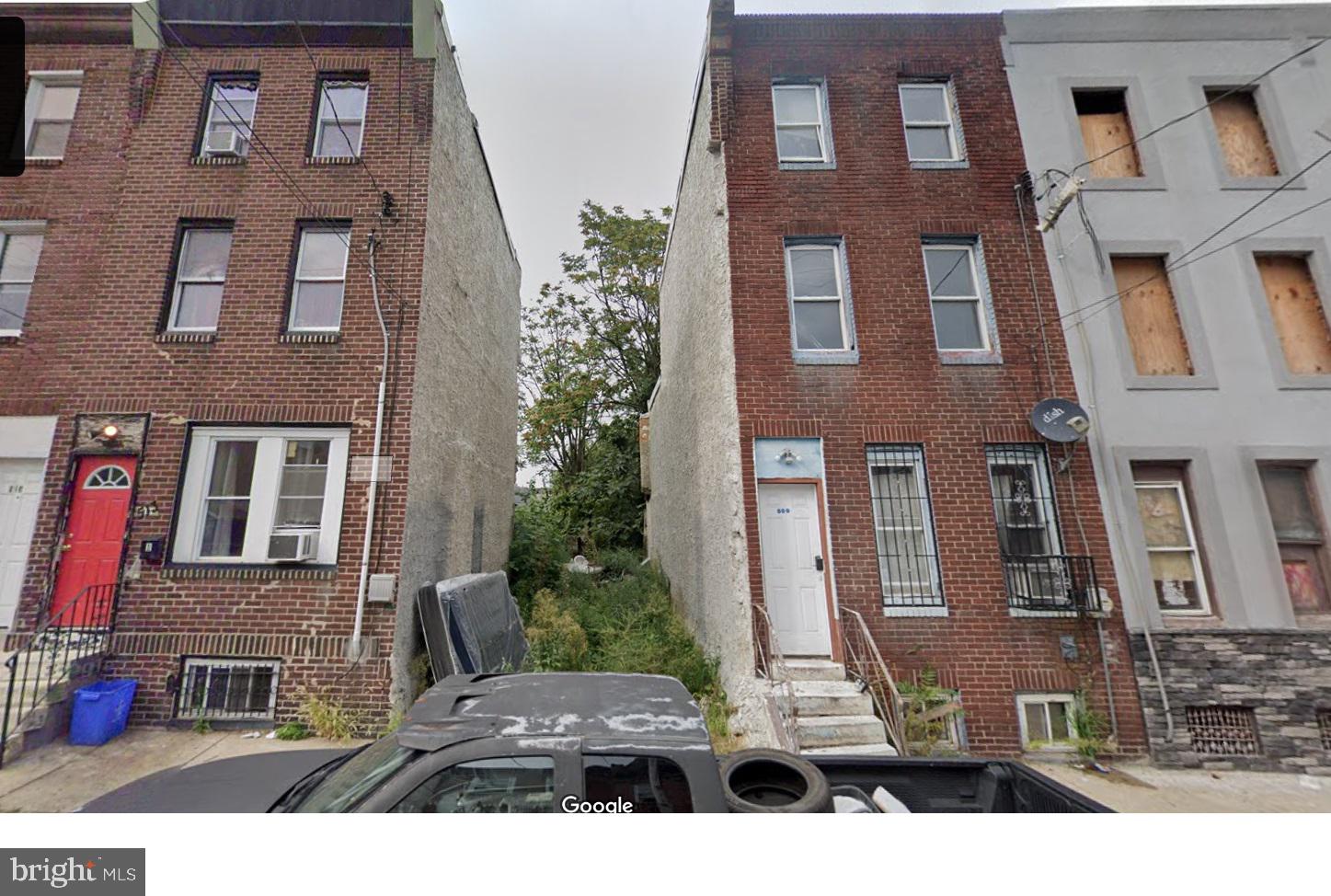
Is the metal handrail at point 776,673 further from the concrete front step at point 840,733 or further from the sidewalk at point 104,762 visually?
the sidewalk at point 104,762

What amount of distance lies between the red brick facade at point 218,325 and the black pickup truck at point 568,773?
3029 mm

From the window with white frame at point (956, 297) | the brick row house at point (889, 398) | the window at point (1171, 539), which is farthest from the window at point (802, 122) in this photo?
the window at point (1171, 539)

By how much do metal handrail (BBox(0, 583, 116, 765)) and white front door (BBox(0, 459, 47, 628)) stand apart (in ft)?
2.87

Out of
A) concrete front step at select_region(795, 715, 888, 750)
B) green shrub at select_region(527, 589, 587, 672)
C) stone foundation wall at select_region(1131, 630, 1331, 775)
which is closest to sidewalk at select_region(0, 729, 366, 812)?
green shrub at select_region(527, 589, 587, 672)

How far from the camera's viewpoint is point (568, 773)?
2.06 metres

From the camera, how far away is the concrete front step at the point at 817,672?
207 inches

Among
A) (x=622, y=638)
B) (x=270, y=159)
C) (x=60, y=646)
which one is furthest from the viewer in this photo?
(x=622, y=638)

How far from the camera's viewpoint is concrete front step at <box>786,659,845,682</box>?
5266 mm

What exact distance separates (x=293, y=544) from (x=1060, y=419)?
931 cm

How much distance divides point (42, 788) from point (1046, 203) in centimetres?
1206

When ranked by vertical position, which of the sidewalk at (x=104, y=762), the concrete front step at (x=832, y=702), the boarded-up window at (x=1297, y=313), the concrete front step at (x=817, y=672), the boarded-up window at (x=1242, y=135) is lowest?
the sidewalk at (x=104, y=762)

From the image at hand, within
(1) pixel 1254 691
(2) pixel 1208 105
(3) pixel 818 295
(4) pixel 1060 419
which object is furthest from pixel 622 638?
(2) pixel 1208 105

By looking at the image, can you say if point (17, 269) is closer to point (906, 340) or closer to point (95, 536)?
point (95, 536)

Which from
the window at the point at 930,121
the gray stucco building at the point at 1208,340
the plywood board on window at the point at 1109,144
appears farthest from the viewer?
the window at the point at 930,121
